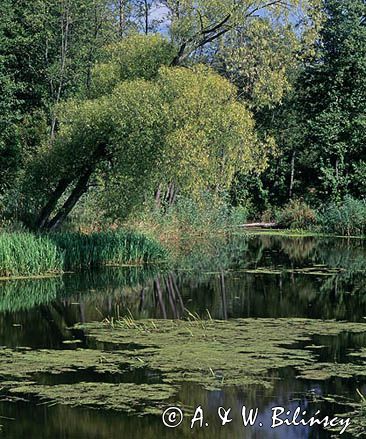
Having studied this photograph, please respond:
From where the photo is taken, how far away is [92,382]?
346 inches

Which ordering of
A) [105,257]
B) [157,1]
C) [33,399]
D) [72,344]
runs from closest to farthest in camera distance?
1. [33,399]
2. [72,344]
3. [105,257]
4. [157,1]

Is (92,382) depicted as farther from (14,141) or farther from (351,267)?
(14,141)

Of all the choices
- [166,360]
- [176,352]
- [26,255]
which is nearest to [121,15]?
[26,255]

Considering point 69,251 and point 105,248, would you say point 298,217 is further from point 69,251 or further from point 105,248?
point 69,251

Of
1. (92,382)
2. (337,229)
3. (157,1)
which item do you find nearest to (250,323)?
(92,382)

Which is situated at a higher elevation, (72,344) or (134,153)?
(134,153)

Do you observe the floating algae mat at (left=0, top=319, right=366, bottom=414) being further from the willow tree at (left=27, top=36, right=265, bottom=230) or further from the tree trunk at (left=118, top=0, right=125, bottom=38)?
the tree trunk at (left=118, top=0, right=125, bottom=38)

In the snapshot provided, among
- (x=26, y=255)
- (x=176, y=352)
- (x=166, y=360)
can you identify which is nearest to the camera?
(x=166, y=360)

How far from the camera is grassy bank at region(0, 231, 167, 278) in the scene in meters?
17.5

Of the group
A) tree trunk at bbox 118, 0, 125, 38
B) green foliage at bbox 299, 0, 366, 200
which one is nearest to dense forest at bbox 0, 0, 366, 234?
tree trunk at bbox 118, 0, 125, 38

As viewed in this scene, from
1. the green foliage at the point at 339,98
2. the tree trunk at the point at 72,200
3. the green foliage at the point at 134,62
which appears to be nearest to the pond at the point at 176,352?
the tree trunk at the point at 72,200

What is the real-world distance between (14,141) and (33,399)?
74.7 feet

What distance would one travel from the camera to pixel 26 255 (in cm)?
1769

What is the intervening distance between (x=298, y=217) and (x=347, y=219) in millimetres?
3167
